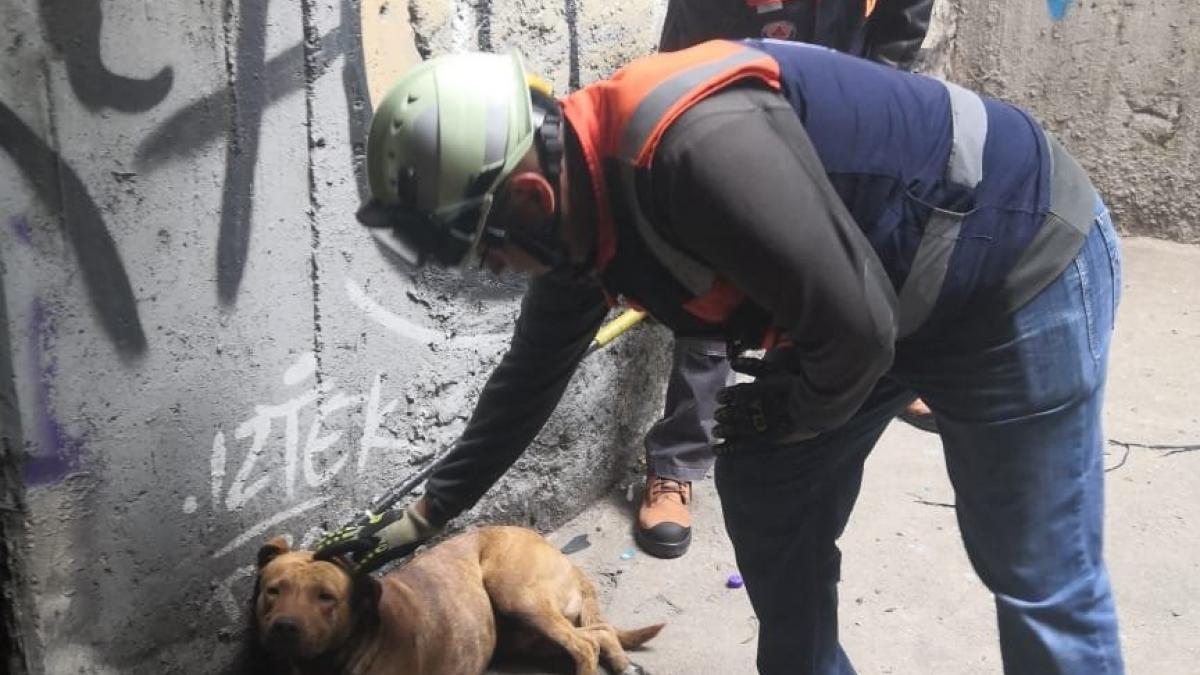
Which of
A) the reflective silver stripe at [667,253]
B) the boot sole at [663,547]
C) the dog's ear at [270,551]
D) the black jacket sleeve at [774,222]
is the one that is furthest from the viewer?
the boot sole at [663,547]

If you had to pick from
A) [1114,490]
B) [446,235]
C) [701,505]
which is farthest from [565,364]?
[1114,490]

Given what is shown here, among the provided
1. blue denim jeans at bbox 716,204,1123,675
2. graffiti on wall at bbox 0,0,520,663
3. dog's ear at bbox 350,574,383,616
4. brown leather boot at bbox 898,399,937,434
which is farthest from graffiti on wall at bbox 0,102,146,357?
brown leather boot at bbox 898,399,937,434

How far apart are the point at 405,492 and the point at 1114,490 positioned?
2.49 m

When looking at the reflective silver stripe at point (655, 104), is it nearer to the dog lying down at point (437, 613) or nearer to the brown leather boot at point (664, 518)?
the dog lying down at point (437, 613)

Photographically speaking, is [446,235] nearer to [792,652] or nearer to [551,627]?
[792,652]

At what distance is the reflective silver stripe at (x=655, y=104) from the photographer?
187 centimetres

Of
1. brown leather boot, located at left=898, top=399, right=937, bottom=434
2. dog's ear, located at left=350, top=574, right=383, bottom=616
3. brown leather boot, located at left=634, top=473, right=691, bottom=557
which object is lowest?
brown leather boot, located at left=898, top=399, right=937, bottom=434

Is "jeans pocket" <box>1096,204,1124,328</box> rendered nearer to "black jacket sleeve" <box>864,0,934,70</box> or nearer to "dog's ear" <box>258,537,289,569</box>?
"black jacket sleeve" <box>864,0,934,70</box>

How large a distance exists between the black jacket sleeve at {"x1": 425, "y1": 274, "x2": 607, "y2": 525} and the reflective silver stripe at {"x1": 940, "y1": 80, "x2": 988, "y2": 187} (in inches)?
26.4

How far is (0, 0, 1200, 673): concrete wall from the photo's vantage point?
2506mm

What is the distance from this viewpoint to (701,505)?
4.32 m

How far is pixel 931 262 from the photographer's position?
84.2 inches

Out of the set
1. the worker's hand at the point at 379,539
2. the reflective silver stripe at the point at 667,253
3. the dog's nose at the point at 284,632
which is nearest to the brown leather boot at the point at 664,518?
the worker's hand at the point at 379,539

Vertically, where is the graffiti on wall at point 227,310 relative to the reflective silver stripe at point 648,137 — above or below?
below
